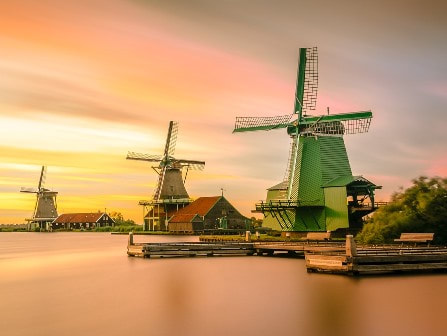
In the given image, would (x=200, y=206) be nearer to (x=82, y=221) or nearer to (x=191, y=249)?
(x=191, y=249)

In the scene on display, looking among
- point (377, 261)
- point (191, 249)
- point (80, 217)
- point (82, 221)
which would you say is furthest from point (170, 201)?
point (377, 261)

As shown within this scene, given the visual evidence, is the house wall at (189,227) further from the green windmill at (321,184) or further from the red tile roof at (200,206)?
the green windmill at (321,184)

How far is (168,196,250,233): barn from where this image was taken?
78375 mm

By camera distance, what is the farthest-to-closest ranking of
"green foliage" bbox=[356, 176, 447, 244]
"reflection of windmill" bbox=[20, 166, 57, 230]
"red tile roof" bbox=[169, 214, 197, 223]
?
"reflection of windmill" bbox=[20, 166, 57, 230]
"red tile roof" bbox=[169, 214, 197, 223]
"green foliage" bbox=[356, 176, 447, 244]

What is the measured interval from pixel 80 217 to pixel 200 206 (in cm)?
6018

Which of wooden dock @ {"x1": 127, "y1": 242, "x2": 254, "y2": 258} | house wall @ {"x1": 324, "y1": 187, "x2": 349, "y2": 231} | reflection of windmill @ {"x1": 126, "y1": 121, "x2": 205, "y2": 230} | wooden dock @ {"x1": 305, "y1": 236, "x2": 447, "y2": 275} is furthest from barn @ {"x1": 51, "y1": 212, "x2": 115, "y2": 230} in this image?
wooden dock @ {"x1": 305, "y1": 236, "x2": 447, "y2": 275}

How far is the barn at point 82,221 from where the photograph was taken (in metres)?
130

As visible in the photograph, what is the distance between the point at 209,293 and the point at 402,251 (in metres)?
9.69

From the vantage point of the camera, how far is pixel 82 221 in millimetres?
131250

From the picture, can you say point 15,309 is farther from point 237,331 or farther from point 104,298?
point 237,331

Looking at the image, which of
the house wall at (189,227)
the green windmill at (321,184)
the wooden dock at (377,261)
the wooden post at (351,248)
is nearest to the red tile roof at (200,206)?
the house wall at (189,227)

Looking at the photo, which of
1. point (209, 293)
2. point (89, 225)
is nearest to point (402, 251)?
A: point (209, 293)

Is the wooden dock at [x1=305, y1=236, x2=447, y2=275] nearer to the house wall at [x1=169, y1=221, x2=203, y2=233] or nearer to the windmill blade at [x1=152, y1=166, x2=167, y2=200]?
the house wall at [x1=169, y1=221, x2=203, y2=233]

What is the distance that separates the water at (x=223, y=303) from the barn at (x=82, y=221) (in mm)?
102796
